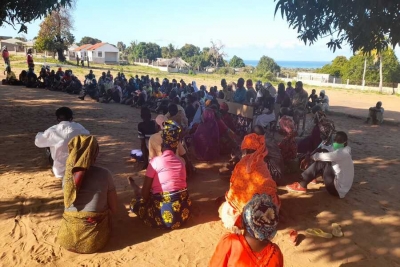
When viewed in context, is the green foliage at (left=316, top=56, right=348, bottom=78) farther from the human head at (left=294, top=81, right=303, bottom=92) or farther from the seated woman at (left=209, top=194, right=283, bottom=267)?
the seated woman at (left=209, top=194, right=283, bottom=267)

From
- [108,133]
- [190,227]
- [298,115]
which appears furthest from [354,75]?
[190,227]

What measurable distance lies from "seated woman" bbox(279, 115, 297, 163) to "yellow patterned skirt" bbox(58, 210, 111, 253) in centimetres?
360

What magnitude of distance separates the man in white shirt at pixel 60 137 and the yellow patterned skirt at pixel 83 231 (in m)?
1.78

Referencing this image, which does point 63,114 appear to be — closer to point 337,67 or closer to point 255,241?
point 255,241

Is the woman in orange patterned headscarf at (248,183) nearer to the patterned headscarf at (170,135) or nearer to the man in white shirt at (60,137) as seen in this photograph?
the patterned headscarf at (170,135)

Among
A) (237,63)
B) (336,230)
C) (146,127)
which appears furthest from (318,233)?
(237,63)

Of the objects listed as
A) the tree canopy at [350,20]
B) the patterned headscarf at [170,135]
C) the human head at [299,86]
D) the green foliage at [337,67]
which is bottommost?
the patterned headscarf at [170,135]

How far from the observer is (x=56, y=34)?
43312 millimetres

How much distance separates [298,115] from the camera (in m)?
10.3

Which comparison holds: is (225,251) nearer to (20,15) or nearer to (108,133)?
(108,133)

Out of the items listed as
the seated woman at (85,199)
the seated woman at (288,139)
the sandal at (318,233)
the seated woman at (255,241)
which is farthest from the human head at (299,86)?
the seated woman at (255,241)

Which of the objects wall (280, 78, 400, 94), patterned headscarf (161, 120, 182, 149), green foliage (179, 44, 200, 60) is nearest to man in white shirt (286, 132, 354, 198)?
patterned headscarf (161, 120, 182, 149)

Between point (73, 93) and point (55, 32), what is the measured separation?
32127 millimetres

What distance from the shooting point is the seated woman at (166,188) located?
155 inches
